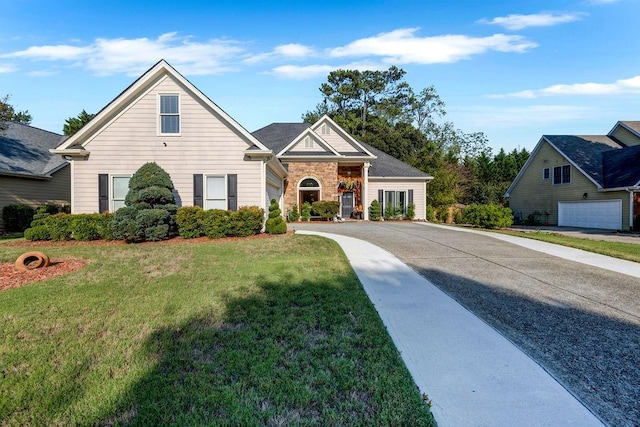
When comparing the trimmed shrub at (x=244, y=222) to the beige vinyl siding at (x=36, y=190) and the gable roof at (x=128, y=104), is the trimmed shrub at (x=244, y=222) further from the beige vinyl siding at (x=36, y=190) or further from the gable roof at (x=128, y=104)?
the beige vinyl siding at (x=36, y=190)

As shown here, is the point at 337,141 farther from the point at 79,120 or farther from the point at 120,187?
the point at 79,120

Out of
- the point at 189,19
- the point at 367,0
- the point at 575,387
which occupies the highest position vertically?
the point at 367,0

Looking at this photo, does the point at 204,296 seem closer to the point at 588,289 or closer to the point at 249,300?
the point at 249,300

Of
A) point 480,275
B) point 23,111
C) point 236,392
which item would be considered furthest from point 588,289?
point 23,111

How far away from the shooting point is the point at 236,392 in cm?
290

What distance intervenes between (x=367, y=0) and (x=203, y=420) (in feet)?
55.2

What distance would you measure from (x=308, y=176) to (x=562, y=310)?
60.5ft

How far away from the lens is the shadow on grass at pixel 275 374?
2611mm

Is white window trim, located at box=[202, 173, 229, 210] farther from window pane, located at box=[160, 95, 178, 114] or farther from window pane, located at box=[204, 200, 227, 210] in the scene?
window pane, located at box=[160, 95, 178, 114]

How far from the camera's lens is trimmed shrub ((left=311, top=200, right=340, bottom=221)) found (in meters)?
21.9

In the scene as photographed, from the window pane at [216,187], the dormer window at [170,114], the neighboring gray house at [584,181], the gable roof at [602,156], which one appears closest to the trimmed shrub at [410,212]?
the neighboring gray house at [584,181]

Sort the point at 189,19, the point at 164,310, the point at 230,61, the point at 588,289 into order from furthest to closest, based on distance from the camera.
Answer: the point at 230,61, the point at 189,19, the point at 588,289, the point at 164,310

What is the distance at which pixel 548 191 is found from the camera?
84.6 feet

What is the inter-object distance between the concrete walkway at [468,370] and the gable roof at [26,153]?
18.8 metres
